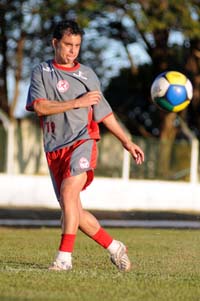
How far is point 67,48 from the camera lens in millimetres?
8383

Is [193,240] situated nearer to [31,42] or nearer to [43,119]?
[43,119]

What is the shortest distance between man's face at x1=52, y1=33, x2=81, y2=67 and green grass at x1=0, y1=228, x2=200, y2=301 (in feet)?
5.66

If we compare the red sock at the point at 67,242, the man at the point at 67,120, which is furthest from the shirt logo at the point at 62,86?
the red sock at the point at 67,242

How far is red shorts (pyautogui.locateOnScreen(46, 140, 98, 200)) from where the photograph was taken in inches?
329

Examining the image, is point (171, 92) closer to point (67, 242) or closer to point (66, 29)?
point (66, 29)

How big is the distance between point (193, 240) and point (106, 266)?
3.94 metres

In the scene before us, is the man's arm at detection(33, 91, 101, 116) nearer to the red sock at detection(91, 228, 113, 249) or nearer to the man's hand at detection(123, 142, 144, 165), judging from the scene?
the man's hand at detection(123, 142, 144, 165)

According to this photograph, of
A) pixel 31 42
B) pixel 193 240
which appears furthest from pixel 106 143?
pixel 193 240

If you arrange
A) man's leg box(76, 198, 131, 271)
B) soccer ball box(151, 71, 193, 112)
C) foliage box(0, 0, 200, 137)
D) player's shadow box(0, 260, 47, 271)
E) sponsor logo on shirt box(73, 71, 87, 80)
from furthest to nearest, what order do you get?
foliage box(0, 0, 200, 137) → soccer ball box(151, 71, 193, 112) → man's leg box(76, 198, 131, 271) → player's shadow box(0, 260, 47, 271) → sponsor logo on shirt box(73, 71, 87, 80)

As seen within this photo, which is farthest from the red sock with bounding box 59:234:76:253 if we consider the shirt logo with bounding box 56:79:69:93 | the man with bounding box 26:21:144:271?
the shirt logo with bounding box 56:79:69:93

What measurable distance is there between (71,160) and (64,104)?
473 millimetres

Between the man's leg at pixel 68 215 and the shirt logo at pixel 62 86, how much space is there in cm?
72

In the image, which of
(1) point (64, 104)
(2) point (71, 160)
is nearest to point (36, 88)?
(1) point (64, 104)

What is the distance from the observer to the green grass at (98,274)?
274 inches
